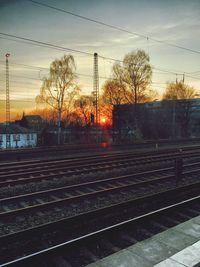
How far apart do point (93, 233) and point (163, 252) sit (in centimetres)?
152

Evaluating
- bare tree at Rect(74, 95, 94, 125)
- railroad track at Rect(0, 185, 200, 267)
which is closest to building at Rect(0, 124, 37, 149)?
bare tree at Rect(74, 95, 94, 125)

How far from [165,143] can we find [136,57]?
1501 centimetres

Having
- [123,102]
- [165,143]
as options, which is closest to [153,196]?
[165,143]

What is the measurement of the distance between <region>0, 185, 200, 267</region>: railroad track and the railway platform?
0.40 m

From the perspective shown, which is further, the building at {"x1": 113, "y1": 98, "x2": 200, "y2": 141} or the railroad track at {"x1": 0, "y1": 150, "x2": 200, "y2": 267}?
the building at {"x1": 113, "y1": 98, "x2": 200, "y2": 141}

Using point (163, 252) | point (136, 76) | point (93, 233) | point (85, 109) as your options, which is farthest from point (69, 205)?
point (85, 109)

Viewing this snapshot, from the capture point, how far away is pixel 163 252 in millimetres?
4789

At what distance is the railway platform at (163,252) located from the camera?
433 centimetres

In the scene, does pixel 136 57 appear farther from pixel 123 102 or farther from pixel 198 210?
pixel 198 210

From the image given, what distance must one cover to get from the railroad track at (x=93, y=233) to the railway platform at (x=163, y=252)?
40 cm

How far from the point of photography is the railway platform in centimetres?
433

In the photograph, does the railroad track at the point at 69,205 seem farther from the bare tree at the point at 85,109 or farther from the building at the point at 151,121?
the bare tree at the point at 85,109

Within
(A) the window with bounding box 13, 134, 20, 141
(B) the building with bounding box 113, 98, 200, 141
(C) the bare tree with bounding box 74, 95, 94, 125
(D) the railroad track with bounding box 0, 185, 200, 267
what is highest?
(C) the bare tree with bounding box 74, 95, 94, 125

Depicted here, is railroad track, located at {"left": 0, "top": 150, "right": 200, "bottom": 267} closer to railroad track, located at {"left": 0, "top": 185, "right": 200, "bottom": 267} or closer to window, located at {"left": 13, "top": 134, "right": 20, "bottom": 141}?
railroad track, located at {"left": 0, "top": 185, "right": 200, "bottom": 267}
